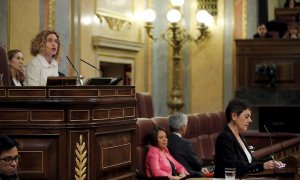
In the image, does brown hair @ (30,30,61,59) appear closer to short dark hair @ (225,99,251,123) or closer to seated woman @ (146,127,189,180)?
short dark hair @ (225,99,251,123)

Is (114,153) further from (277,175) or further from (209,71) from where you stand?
(209,71)

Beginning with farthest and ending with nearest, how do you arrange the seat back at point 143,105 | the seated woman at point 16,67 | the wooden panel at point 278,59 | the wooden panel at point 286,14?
the wooden panel at point 286,14, the wooden panel at point 278,59, the seat back at point 143,105, the seated woman at point 16,67

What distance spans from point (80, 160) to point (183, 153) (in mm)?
2156

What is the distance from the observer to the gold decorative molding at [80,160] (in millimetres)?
4266

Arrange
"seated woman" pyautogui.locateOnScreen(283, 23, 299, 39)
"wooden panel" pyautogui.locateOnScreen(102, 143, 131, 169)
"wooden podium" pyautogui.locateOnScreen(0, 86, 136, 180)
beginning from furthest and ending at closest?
"seated woman" pyautogui.locateOnScreen(283, 23, 299, 39), "wooden panel" pyautogui.locateOnScreen(102, 143, 131, 169), "wooden podium" pyautogui.locateOnScreen(0, 86, 136, 180)

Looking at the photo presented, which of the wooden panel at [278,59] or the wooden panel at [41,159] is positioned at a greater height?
the wooden panel at [278,59]

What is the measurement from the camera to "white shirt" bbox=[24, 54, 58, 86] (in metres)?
4.90

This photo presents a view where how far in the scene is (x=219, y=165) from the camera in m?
4.67

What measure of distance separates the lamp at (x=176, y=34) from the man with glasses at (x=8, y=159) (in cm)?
745

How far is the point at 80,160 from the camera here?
4.28 metres

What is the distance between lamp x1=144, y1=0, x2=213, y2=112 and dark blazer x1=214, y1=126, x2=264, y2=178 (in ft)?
20.9

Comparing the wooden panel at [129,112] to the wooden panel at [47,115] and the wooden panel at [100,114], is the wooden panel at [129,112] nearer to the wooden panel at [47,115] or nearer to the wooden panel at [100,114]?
the wooden panel at [100,114]

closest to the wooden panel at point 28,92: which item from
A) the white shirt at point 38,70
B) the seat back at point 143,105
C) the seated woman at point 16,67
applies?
the white shirt at point 38,70

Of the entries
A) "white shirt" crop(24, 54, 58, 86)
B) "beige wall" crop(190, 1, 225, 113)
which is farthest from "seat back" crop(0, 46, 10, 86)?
"beige wall" crop(190, 1, 225, 113)
